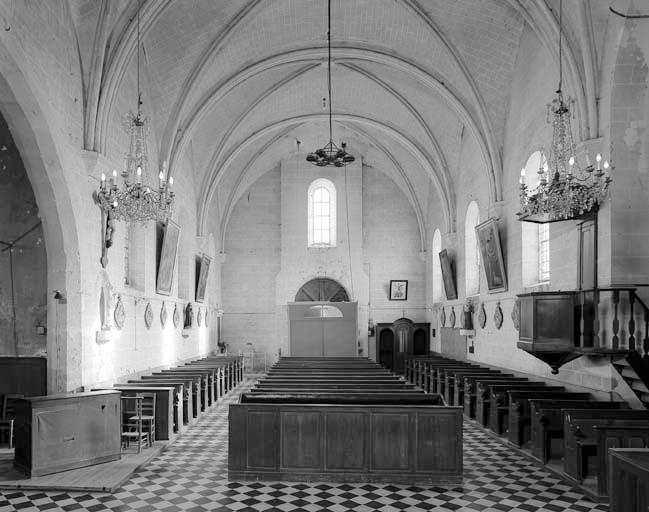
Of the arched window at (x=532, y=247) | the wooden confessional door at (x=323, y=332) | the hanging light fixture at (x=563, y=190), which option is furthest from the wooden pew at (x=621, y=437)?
the wooden confessional door at (x=323, y=332)

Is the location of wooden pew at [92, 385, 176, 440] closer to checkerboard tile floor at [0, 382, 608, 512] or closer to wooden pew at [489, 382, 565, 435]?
checkerboard tile floor at [0, 382, 608, 512]

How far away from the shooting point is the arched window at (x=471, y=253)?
1841cm

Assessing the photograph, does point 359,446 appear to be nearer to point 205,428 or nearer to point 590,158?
point 205,428

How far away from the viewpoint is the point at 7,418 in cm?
1007

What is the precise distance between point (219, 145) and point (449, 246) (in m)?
8.32

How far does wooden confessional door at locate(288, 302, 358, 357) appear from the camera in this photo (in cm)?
2448

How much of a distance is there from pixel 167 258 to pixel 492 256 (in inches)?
→ 323

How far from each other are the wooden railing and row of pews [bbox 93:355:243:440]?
723 centimetres

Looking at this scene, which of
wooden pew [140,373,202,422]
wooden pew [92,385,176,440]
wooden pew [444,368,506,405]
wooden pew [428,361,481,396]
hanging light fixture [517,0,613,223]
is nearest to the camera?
hanging light fixture [517,0,613,223]

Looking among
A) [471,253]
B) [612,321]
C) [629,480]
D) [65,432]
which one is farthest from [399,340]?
[629,480]

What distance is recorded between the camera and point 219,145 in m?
19.7

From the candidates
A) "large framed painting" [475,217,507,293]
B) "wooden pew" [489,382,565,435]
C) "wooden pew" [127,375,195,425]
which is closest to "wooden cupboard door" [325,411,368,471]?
"wooden pew" [489,382,565,435]

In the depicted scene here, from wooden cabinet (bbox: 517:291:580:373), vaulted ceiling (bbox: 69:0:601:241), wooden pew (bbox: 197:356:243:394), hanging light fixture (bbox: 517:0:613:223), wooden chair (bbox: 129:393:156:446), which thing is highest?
vaulted ceiling (bbox: 69:0:601:241)

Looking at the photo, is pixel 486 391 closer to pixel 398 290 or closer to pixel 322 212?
pixel 398 290
